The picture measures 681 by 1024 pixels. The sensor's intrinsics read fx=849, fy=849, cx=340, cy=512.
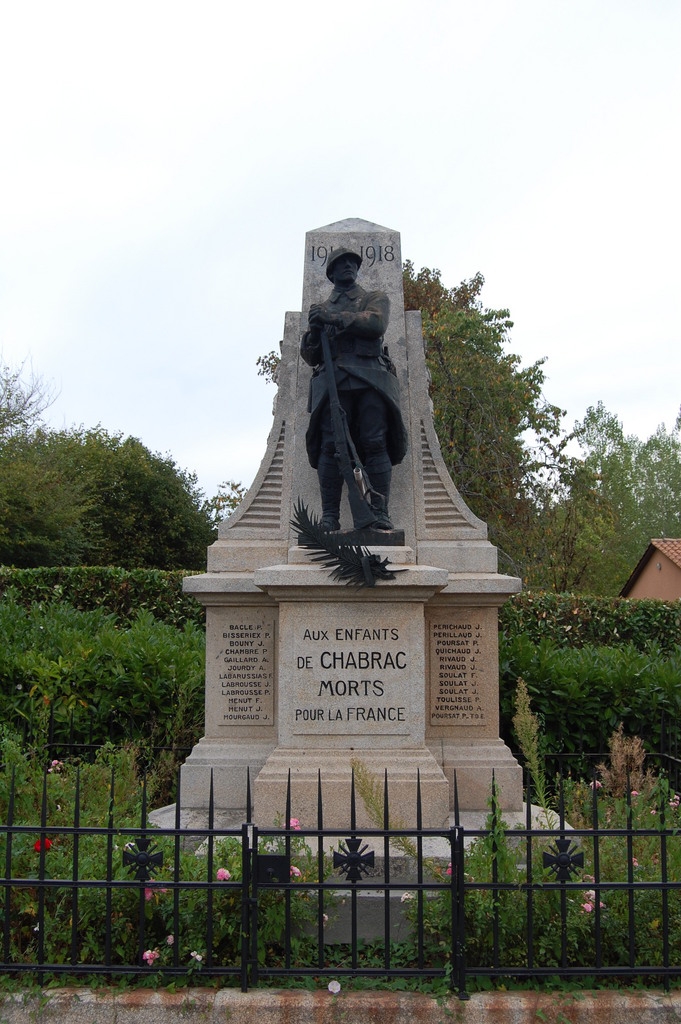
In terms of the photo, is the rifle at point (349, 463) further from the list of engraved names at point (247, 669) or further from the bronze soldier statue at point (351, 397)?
the list of engraved names at point (247, 669)

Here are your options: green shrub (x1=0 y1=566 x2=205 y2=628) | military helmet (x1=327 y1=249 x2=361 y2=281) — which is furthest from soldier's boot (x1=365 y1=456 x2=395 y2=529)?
green shrub (x1=0 y1=566 x2=205 y2=628)

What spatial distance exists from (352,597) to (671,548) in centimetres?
2706

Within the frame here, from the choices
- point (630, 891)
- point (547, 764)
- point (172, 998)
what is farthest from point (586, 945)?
point (547, 764)

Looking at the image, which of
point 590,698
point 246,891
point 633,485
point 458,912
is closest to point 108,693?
point 246,891

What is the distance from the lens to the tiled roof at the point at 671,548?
28.8m

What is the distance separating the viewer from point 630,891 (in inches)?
135

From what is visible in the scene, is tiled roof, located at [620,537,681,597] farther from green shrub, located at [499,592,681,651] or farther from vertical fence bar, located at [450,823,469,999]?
vertical fence bar, located at [450,823,469,999]

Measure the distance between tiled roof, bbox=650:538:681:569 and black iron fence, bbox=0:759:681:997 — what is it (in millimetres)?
26666

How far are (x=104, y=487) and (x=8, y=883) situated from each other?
28.0 meters

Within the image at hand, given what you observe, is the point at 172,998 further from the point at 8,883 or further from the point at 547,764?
the point at 547,764

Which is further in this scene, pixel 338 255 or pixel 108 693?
pixel 108 693

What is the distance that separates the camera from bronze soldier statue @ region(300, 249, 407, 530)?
550 centimetres

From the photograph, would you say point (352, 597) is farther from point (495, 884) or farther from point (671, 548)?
point (671, 548)

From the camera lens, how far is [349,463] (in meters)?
5.45
